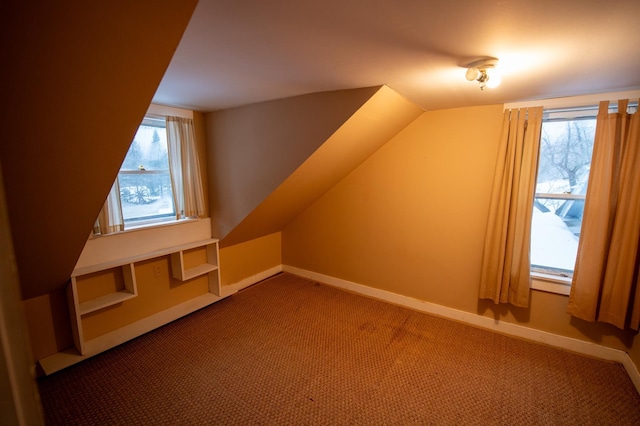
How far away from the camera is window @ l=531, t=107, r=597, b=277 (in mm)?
2203

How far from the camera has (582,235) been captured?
2131mm

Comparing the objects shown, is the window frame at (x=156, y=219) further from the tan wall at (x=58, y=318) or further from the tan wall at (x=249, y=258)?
the tan wall at (x=249, y=258)

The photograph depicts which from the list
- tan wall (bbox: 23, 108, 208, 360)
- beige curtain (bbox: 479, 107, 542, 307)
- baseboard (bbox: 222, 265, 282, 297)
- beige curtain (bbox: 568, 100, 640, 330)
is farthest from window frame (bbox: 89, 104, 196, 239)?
beige curtain (bbox: 568, 100, 640, 330)

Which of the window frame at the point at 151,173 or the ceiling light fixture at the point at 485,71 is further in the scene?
the window frame at the point at 151,173

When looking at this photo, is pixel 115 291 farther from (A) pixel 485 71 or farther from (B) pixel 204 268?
(A) pixel 485 71

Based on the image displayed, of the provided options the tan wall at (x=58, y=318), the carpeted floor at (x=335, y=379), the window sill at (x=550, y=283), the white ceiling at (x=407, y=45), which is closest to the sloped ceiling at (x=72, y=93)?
the white ceiling at (x=407, y=45)

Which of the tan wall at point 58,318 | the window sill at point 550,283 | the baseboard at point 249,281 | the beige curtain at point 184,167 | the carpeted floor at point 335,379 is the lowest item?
the carpeted floor at point 335,379

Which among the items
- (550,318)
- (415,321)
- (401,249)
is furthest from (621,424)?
(401,249)

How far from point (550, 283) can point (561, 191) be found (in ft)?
2.56

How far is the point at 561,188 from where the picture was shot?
2.30m

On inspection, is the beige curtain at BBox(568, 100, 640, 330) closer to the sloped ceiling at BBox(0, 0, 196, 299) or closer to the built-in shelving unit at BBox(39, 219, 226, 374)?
the sloped ceiling at BBox(0, 0, 196, 299)

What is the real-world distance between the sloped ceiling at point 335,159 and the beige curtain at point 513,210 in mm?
855

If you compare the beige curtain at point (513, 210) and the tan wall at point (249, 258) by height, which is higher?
the beige curtain at point (513, 210)

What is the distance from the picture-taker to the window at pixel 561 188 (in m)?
2.20
